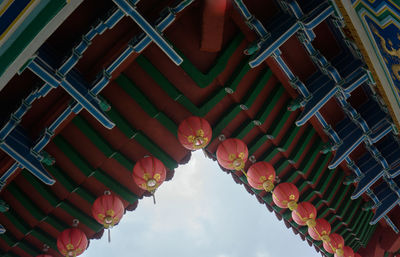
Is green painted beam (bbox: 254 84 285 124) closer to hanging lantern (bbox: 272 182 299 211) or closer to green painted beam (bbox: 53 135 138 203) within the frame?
hanging lantern (bbox: 272 182 299 211)

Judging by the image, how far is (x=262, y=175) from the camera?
26.5 ft

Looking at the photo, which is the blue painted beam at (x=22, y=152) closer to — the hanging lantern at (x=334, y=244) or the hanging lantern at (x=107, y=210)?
the hanging lantern at (x=107, y=210)

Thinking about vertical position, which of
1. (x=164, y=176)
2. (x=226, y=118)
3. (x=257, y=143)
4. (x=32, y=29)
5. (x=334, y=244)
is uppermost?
(x=32, y=29)

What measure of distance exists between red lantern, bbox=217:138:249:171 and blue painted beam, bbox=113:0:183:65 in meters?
1.95

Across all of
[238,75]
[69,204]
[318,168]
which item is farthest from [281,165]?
[69,204]

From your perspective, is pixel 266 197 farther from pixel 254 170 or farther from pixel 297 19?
pixel 297 19

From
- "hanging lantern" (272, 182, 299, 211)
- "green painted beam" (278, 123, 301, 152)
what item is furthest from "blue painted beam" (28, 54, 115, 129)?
"hanging lantern" (272, 182, 299, 211)

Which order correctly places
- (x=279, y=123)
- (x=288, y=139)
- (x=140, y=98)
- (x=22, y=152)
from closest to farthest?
(x=22, y=152), (x=140, y=98), (x=279, y=123), (x=288, y=139)

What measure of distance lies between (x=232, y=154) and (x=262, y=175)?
3.01ft

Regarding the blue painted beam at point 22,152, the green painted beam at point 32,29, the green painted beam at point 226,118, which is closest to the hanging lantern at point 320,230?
the green painted beam at point 226,118

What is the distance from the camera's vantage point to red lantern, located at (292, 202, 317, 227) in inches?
359

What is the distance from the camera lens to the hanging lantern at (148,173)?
282 inches

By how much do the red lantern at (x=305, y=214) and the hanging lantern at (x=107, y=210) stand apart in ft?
12.6

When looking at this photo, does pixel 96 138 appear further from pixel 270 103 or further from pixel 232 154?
pixel 270 103
